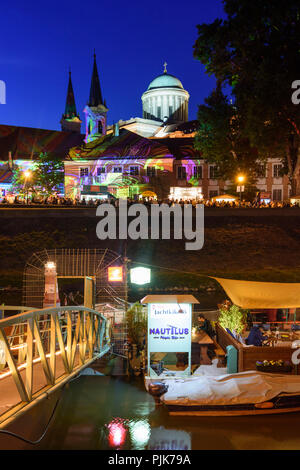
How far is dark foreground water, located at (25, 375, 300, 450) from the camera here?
1077 centimetres

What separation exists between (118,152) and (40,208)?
18.9 metres

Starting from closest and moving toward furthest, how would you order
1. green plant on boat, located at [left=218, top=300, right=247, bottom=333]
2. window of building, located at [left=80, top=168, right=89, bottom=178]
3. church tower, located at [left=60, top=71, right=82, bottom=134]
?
green plant on boat, located at [left=218, top=300, right=247, bottom=333], window of building, located at [left=80, top=168, right=89, bottom=178], church tower, located at [left=60, top=71, right=82, bottom=134]

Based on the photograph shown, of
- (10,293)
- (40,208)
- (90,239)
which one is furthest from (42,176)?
(10,293)

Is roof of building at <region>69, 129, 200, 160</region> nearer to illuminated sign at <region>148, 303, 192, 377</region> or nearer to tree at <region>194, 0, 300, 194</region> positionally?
tree at <region>194, 0, 300, 194</region>

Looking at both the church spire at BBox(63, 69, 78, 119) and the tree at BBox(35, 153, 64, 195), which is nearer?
the tree at BBox(35, 153, 64, 195)

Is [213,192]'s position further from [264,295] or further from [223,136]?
[264,295]

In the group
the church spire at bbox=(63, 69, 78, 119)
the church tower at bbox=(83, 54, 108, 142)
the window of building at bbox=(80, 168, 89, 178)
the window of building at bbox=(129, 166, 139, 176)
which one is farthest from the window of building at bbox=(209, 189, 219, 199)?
the church spire at bbox=(63, 69, 78, 119)

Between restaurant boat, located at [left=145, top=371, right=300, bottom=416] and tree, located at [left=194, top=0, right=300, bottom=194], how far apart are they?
26006 millimetres

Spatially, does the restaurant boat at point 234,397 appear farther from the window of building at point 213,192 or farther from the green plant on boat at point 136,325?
the window of building at point 213,192

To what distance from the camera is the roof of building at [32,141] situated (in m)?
76.8

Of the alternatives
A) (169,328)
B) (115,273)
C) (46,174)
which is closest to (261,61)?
(115,273)

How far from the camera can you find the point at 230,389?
40.2ft

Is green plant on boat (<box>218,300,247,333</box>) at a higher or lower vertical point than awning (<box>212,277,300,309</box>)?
lower
